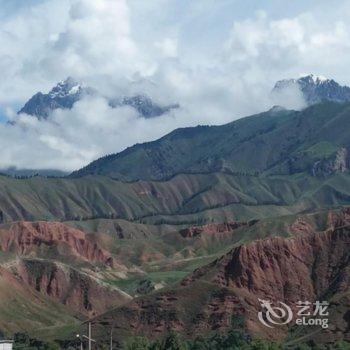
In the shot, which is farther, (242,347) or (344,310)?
(344,310)

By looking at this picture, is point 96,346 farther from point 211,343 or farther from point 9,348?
point 9,348

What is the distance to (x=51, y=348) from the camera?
192m

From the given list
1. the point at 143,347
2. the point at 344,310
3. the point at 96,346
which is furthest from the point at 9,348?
the point at 344,310

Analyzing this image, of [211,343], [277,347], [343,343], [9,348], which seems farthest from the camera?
[211,343]

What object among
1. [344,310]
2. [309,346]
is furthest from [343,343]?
[344,310]

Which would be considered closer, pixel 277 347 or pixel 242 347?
pixel 277 347

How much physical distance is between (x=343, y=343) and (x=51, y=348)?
6087cm

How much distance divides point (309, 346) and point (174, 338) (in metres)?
27.7

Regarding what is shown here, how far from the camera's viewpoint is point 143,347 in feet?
554

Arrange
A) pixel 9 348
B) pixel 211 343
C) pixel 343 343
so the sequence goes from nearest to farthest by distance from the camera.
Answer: pixel 9 348 → pixel 343 343 → pixel 211 343

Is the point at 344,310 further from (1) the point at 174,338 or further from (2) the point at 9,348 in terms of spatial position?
(2) the point at 9,348

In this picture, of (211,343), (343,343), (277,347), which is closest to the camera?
(277,347)

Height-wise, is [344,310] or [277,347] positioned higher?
[344,310]

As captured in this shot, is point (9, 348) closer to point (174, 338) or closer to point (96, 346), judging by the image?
point (174, 338)
